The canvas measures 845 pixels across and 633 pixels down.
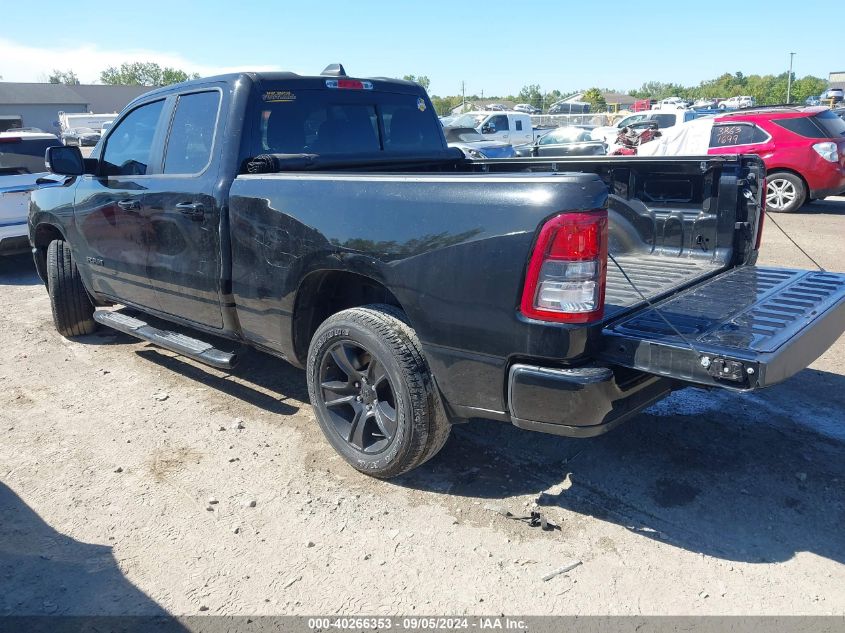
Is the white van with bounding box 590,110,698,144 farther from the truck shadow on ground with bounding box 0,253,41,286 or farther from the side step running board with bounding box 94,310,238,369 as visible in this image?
the side step running board with bounding box 94,310,238,369

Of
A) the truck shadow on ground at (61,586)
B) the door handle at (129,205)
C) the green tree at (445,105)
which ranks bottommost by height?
the truck shadow on ground at (61,586)

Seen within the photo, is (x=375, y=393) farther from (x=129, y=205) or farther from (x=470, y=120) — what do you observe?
(x=470, y=120)

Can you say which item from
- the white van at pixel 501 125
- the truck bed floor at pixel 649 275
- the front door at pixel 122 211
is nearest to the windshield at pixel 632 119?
the white van at pixel 501 125

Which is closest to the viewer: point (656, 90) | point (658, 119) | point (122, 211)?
point (122, 211)

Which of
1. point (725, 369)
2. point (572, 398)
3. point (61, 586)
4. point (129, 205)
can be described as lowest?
point (61, 586)

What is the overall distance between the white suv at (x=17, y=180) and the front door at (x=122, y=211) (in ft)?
12.1

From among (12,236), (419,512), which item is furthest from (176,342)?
(12,236)

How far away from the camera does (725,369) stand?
246 centimetres

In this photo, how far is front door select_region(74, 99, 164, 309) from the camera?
182 inches

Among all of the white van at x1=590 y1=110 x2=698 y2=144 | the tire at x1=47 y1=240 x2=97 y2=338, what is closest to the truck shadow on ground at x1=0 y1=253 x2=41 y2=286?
the tire at x1=47 y1=240 x2=97 y2=338

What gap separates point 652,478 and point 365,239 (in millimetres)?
1846

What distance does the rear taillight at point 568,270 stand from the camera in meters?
2.58

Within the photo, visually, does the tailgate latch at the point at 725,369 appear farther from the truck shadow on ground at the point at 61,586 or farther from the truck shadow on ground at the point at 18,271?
the truck shadow on ground at the point at 18,271

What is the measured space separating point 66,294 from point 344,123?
300 cm
